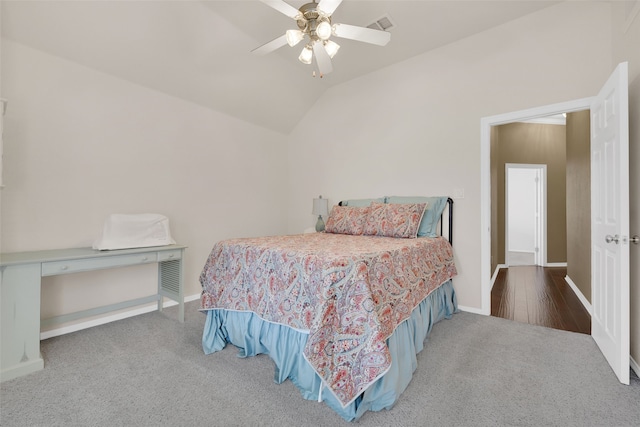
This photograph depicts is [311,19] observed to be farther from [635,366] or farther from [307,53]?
[635,366]

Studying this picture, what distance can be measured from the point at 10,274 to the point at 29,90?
5.10 ft

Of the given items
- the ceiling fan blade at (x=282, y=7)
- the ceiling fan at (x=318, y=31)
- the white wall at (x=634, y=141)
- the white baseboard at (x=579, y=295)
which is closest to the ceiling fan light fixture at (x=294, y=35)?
the ceiling fan at (x=318, y=31)

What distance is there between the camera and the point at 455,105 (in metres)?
3.28

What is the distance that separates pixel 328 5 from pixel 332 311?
200cm

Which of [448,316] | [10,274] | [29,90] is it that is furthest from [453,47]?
[10,274]

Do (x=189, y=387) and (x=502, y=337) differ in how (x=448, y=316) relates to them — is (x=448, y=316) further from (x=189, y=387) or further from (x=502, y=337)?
(x=189, y=387)

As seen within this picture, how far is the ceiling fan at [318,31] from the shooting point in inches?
80.2

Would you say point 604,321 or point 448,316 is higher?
point 604,321

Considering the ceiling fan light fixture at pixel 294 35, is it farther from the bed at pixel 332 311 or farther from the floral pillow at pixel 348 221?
the floral pillow at pixel 348 221

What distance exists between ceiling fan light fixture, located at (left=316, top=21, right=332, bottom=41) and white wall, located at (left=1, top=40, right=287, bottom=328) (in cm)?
208

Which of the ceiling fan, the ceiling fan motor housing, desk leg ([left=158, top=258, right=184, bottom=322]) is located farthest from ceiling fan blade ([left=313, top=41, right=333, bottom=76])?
desk leg ([left=158, top=258, right=184, bottom=322])

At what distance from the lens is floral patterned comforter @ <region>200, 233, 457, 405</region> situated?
1.49 metres

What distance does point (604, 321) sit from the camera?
213 cm

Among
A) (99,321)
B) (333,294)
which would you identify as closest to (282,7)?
(333,294)
